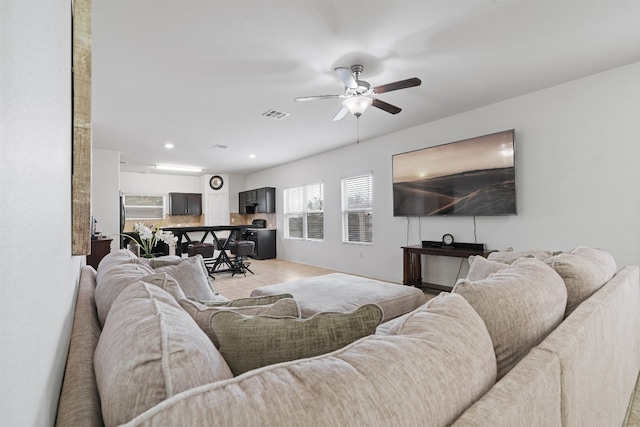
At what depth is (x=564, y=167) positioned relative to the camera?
3.54 metres

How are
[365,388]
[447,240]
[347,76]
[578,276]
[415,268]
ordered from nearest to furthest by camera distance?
[365,388]
[578,276]
[347,76]
[447,240]
[415,268]

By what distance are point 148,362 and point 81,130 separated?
108cm

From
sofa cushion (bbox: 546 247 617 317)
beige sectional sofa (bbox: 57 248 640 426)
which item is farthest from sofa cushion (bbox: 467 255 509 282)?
beige sectional sofa (bbox: 57 248 640 426)

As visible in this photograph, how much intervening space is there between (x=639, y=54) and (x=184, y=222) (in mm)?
10155

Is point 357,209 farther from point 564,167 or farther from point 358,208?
point 564,167

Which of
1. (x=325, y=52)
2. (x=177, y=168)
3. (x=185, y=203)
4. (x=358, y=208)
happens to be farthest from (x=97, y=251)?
(x=185, y=203)

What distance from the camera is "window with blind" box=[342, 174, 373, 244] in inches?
234

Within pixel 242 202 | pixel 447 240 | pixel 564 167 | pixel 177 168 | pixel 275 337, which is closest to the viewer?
pixel 275 337

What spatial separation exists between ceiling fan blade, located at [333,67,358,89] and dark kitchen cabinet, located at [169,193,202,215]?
803cm

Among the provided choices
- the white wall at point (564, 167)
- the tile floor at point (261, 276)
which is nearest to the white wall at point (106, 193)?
the tile floor at point (261, 276)

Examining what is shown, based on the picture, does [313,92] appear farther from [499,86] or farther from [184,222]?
[184,222]

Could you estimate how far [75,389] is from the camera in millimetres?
663

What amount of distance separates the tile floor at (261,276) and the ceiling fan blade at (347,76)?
316 cm

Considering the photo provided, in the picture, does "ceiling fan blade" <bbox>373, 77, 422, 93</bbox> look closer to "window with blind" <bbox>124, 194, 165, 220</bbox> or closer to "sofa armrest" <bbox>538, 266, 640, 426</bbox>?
"sofa armrest" <bbox>538, 266, 640, 426</bbox>
